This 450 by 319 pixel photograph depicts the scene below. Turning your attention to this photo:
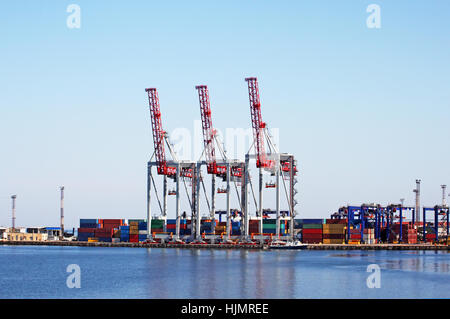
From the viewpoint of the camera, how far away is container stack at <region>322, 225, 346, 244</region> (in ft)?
559

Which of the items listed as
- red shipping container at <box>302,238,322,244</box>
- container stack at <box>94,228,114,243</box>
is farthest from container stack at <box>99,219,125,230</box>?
red shipping container at <box>302,238,322,244</box>

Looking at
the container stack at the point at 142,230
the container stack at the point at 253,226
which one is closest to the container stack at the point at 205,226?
the container stack at the point at 253,226

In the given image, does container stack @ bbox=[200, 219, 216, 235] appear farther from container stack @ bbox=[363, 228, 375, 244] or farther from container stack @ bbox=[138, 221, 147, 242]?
container stack @ bbox=[363, 228, 375, 244]

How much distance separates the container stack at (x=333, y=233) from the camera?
170250 mm

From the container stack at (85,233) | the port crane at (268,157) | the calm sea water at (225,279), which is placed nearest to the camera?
the calm sea water at (225,279)

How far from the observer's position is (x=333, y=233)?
171m

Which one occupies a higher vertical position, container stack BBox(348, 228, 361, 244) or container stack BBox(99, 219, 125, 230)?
container stack BBox(99, 219, 125, 230)

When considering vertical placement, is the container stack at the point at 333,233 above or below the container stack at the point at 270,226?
below

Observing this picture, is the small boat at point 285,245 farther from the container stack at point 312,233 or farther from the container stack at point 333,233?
the container stack at point 333,233

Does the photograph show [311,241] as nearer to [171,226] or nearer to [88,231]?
[171,226]

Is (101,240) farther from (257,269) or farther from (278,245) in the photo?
(257,269)

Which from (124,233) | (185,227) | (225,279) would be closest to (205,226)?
(185,227)

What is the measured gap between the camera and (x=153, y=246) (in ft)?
538
